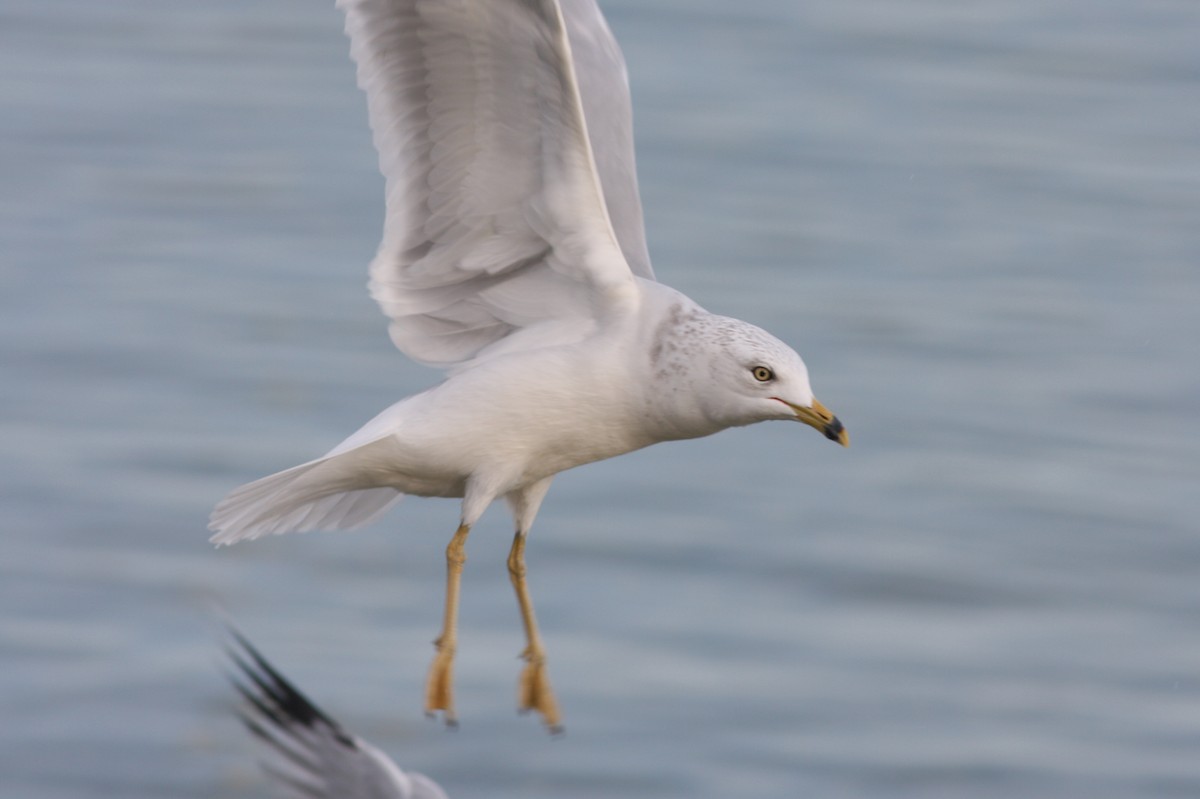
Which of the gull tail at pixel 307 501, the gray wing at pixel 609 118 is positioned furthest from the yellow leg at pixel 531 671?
the gray wing at pixel 609 118

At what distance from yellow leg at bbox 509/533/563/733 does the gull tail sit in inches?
19.0

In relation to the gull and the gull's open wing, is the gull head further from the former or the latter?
the gull's open wing

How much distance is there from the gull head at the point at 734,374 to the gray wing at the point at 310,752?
138 cm

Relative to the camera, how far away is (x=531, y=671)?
334 inches

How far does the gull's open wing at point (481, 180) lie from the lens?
757cm

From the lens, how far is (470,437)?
7.86 metres

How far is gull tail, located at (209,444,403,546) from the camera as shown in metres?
7.91

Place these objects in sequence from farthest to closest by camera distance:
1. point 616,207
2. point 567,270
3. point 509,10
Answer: point 616,207 → point 567,270 → point 509,10

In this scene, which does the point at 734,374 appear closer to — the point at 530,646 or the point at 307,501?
the point at 530,646

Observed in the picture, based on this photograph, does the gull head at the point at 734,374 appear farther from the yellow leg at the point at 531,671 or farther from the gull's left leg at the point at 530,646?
the yellow leg at the point at 531,671

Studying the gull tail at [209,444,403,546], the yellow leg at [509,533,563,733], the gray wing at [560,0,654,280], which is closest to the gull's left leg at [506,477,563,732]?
the yellow leg at [509,533,563,733]

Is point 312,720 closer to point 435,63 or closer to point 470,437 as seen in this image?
point 470,437

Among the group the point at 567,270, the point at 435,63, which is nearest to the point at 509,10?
the point at 435,63

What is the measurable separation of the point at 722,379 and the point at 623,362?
33 cm
